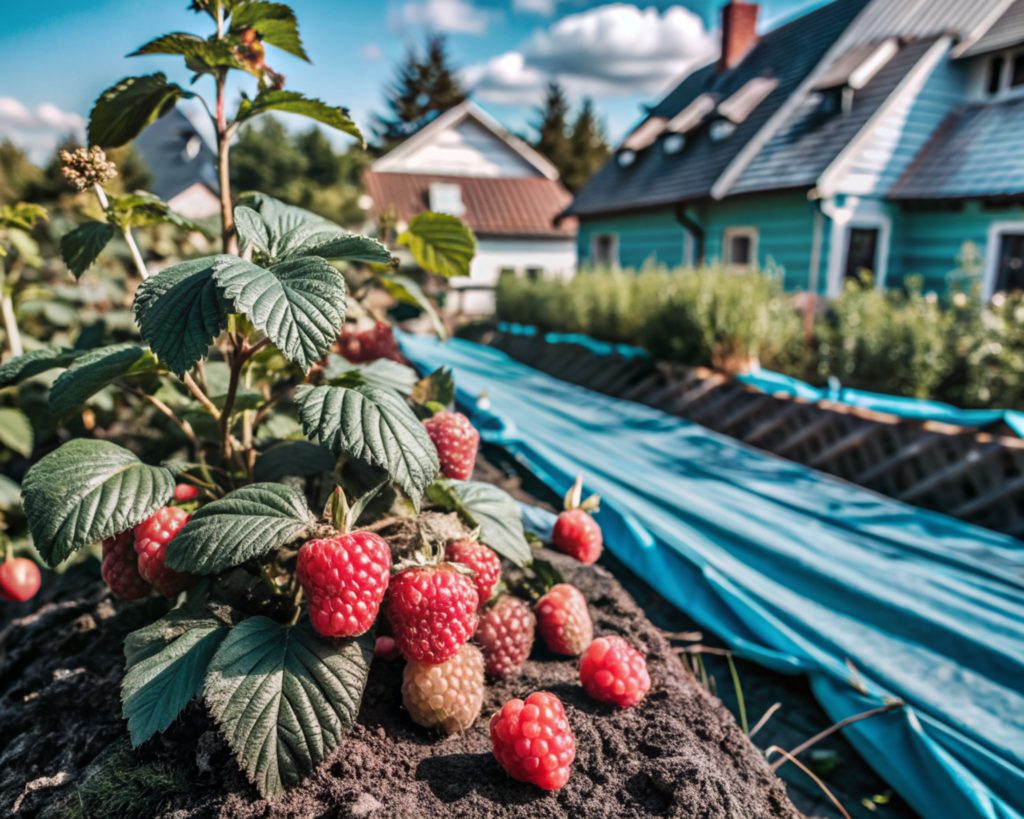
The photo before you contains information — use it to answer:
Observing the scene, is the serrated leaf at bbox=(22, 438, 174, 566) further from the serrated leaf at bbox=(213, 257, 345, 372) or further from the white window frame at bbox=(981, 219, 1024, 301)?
the white window frame at bbox=(981, 219, 1024, 301)

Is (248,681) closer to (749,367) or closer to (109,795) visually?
(109,795)

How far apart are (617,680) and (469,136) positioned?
68.8 feet

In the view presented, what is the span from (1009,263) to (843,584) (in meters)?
6.88

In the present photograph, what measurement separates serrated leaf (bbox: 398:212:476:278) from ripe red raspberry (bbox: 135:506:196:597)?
2.81 ft

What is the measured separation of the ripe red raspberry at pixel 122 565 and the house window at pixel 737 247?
30.3ft

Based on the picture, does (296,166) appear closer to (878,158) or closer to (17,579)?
(878,158)

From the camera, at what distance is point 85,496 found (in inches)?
41.8

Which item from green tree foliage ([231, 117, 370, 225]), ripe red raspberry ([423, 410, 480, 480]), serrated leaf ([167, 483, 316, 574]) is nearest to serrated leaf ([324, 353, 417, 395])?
ripe red raspberry ([423, 410, 480, 480])

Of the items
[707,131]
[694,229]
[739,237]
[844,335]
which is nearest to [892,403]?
[844,335]

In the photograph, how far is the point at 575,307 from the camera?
7.56 meters

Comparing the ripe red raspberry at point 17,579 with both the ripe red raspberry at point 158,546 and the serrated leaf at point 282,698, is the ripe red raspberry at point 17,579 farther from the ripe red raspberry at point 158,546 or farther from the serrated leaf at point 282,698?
the serrated leaf at point 282,698

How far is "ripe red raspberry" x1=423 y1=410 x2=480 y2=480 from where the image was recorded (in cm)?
139

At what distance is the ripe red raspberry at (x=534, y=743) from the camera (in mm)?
1009

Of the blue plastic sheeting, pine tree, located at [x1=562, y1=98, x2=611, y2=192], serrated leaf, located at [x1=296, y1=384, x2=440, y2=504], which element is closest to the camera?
serrated leaf, located at [x1=296, y1=384, x2=440, y2=504]
